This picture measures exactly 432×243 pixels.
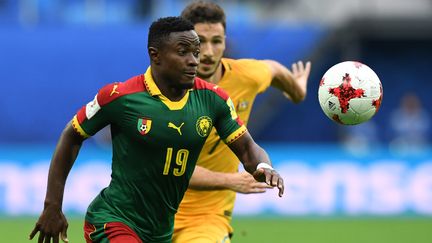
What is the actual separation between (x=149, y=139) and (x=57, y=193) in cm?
72

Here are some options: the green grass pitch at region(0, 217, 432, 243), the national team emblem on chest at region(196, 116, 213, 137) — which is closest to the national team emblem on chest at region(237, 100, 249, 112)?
the national team emblem on chest at region(196, 116, 213, 137)

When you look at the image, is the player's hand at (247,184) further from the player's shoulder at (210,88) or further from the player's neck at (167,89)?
the player's neck at (167,89)

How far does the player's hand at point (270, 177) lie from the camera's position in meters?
6.09

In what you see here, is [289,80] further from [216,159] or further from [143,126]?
[143,126]

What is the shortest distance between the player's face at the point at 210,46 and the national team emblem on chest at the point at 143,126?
52.1 inches

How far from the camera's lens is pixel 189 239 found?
23.9 ft

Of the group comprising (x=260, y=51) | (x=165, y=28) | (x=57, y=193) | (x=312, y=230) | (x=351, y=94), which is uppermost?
(x=260, y=51)

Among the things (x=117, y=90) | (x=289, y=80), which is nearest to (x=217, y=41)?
(x=289, y=80)

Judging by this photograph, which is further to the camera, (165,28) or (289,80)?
(289,80)

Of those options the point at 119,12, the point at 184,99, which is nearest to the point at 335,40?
the point at 119,12

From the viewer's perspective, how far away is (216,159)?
7.79 meters

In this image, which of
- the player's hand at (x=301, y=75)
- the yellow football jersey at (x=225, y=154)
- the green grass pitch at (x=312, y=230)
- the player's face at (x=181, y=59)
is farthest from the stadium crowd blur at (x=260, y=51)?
the player's face at (x=181, y=59)

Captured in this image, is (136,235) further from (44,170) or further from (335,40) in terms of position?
(335,40)

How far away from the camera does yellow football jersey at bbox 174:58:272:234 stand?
25.1 feet
